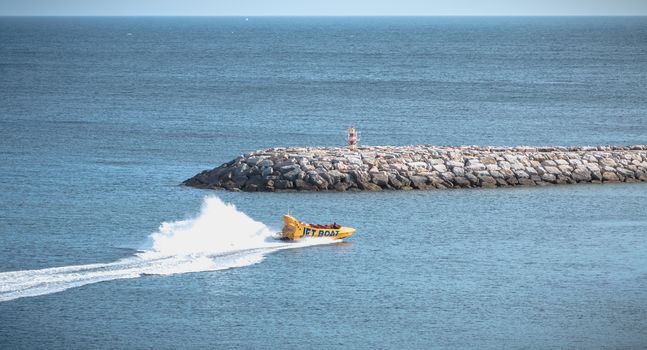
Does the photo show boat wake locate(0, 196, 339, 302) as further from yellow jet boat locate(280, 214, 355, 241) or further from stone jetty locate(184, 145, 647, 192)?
stone jetty locate(184, 145, 647, 192)

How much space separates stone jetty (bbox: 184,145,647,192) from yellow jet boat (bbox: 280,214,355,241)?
23.6ft

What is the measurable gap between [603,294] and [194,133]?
35.2 meters

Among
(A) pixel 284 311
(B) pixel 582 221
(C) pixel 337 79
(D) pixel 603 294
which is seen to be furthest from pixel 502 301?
(C) pixel 337 79

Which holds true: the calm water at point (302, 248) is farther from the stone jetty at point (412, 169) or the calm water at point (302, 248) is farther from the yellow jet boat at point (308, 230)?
the stone jetty at point (412, 169)

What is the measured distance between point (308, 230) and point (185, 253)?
441 centimetres

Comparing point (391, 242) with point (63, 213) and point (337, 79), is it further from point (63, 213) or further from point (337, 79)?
point (337, 79)

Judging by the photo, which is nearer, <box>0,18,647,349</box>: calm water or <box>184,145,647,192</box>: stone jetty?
<box>0,18,647,349</box>: calm water

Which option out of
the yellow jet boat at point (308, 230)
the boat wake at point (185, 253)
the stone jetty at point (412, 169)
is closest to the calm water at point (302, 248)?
the boat wake at point (185, 253)

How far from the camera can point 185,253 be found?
114ft

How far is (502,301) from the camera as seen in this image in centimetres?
3159

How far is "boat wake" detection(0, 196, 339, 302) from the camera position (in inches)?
1254

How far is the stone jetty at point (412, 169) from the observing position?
4531 cm

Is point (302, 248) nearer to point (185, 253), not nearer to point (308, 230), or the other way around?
point (308, 230)

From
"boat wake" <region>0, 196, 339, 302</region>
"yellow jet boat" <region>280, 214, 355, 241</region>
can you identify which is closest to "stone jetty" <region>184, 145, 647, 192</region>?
"boat wake" <region>0, 196, 339, 302</region>
